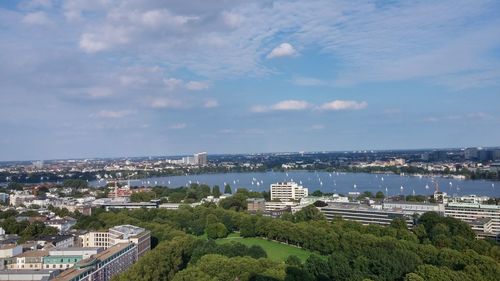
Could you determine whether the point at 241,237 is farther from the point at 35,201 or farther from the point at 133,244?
the point at 35,201

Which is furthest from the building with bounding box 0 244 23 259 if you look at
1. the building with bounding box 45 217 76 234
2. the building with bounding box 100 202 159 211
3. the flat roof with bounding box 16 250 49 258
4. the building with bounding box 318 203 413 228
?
the building with bounding box 100 202 159 211

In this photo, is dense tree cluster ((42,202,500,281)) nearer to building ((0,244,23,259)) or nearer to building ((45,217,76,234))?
building ((45,217,76,234))

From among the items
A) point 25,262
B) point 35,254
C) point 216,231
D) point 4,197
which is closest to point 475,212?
point 216,231

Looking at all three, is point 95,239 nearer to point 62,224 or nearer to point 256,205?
point 62,224

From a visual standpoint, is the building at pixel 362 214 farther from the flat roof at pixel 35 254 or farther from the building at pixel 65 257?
the flat roof at pixel 35 254

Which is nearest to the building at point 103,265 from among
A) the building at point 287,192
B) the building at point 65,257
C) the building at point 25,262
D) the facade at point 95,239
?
the building at point 65,257

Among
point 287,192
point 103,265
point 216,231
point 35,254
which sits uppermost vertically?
point 287,192
